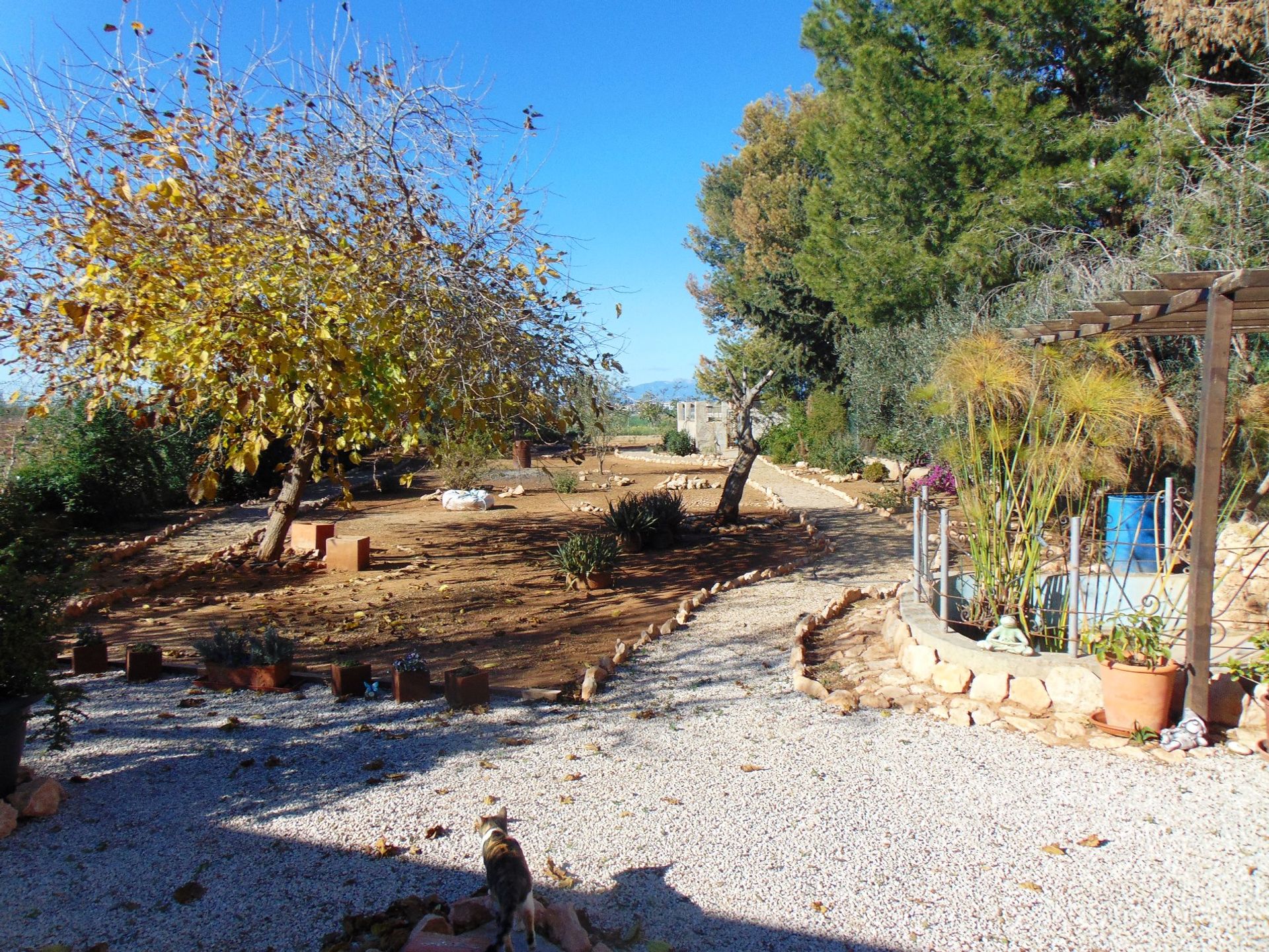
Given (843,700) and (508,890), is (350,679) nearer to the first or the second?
(843,700)

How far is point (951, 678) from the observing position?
4.45 metres

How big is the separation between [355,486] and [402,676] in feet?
38.7

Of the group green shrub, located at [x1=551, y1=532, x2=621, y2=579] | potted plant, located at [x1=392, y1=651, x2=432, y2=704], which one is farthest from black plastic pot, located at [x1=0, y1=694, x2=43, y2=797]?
green shrub, located at [x1=551, y1=532, x2=621, y2=579]

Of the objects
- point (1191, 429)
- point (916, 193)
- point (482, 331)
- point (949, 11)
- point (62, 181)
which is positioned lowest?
point (1191, 429)

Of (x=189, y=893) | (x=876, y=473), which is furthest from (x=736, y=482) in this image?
(x=189, y=893)

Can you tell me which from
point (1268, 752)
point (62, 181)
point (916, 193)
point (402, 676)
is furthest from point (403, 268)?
point (916, 193)

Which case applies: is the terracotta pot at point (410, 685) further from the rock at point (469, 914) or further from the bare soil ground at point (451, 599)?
the rock at point (469, 914)

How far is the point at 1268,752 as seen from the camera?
11.8ft

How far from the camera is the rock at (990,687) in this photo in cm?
428

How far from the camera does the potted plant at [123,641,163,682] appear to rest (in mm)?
5059

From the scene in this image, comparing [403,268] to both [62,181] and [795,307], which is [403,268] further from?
[795,307]

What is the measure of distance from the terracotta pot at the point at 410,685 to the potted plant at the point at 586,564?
313 centimetres

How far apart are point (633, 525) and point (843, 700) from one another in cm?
524

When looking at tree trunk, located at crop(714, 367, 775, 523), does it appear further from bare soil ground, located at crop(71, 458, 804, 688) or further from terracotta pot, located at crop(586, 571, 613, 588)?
terracotta pot, located at crop(586, 571, 613, 588)
